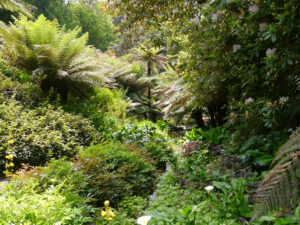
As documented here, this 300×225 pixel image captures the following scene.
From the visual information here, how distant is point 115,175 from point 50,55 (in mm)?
3479

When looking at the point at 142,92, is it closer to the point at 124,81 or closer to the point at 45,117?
the point at 124,81

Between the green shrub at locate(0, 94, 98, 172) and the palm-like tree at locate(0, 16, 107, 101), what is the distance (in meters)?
1.15

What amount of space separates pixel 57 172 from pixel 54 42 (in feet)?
12.6

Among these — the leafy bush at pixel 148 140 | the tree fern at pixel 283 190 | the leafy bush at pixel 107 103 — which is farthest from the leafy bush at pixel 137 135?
the tree fern at pixel 283 190

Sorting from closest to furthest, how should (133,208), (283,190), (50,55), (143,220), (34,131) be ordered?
(283,190)
(143,220)
(133,208)
(34,131)
(50,55)

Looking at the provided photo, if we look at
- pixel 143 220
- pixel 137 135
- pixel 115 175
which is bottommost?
pixel 143 220

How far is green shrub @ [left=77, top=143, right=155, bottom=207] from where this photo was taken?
7.37 feet

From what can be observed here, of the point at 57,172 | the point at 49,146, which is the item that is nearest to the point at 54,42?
the point at 49,146

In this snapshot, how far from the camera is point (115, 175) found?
2340mm

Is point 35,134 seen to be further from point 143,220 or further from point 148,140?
point 143,220

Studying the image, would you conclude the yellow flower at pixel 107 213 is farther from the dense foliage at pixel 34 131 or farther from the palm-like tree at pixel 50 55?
the palm-like tree at pixel 50 55

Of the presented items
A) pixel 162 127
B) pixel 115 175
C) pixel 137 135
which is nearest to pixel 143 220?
pixel 115 175

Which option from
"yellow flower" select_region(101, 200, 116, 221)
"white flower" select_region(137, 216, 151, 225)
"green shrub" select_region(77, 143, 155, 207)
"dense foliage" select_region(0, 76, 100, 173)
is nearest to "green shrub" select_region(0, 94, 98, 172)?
"dense foliage" select_region(0, 76, 100, 173)

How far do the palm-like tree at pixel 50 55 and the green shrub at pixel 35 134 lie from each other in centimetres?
115
